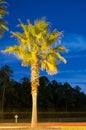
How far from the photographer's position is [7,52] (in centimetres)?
4056

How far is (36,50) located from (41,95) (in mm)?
57904

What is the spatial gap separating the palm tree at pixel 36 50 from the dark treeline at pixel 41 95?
132 feet

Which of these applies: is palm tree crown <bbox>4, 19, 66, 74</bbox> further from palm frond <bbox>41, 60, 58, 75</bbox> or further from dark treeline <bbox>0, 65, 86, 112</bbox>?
dark treeline <bbox>0, 65, 86, 112</bbox>

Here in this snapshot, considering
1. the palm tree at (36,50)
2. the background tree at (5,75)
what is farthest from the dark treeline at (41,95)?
the palm tree at (36,50)

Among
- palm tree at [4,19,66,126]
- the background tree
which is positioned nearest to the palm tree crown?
palm tree at [4,19,66,126]

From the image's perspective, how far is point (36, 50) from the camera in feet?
131

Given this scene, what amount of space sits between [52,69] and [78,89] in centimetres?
8187

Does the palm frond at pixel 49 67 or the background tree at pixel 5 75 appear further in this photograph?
the background tree at pixel 5 75

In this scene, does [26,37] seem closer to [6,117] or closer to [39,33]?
[39,33]

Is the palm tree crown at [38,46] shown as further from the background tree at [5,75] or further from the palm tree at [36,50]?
the background tree at [5,75]

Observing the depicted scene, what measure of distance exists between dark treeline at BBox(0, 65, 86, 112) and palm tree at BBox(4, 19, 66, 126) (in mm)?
40293

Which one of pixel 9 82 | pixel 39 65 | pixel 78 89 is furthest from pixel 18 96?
pixel 39 65

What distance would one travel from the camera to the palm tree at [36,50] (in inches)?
1571

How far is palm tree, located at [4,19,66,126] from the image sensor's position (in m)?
39.9
